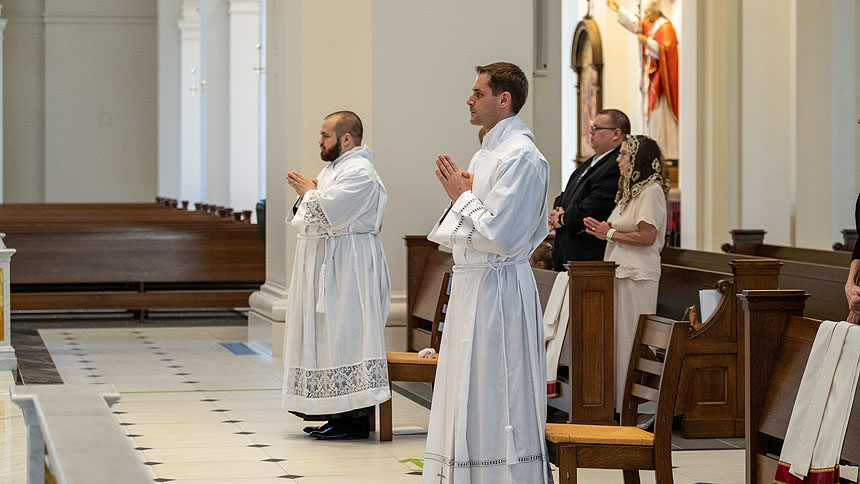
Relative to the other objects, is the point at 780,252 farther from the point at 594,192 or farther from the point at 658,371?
the point at 658,371

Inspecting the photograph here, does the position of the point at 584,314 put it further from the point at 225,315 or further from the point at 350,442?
the point at 225,315

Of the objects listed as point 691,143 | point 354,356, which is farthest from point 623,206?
point 691,143

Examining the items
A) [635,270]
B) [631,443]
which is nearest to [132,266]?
[635,270]

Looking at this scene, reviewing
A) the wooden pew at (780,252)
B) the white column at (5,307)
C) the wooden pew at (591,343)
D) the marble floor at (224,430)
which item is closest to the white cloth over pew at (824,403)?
the marble floor at (224,430)

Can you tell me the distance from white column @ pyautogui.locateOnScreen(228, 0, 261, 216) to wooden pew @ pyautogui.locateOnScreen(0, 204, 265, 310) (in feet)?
22.5

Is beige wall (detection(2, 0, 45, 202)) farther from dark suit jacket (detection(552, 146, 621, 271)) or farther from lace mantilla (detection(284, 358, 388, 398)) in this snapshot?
lace mantilla (detection(284, 358, 388, 398))

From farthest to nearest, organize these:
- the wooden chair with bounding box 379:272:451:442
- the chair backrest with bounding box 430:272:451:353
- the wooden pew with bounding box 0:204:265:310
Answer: the wooden pew with bounding box 0:204:265:310 → the chair backrest with bounding box 430:272:451:353 → the wooden chair with bounding box 379:272:451:442

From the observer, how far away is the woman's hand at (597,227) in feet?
20.5

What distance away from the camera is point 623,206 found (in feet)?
20.7

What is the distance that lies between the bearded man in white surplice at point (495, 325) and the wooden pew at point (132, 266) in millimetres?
8609

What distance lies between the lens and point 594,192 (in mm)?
6500

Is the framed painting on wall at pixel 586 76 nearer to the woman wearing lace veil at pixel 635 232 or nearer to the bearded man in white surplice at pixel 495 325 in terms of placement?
the woman wearing lace veil at pixel 635 232

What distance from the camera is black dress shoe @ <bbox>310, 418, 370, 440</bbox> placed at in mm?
6090

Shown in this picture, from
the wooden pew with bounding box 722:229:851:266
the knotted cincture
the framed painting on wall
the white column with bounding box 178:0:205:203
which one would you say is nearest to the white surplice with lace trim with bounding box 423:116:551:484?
the knotted cincture
